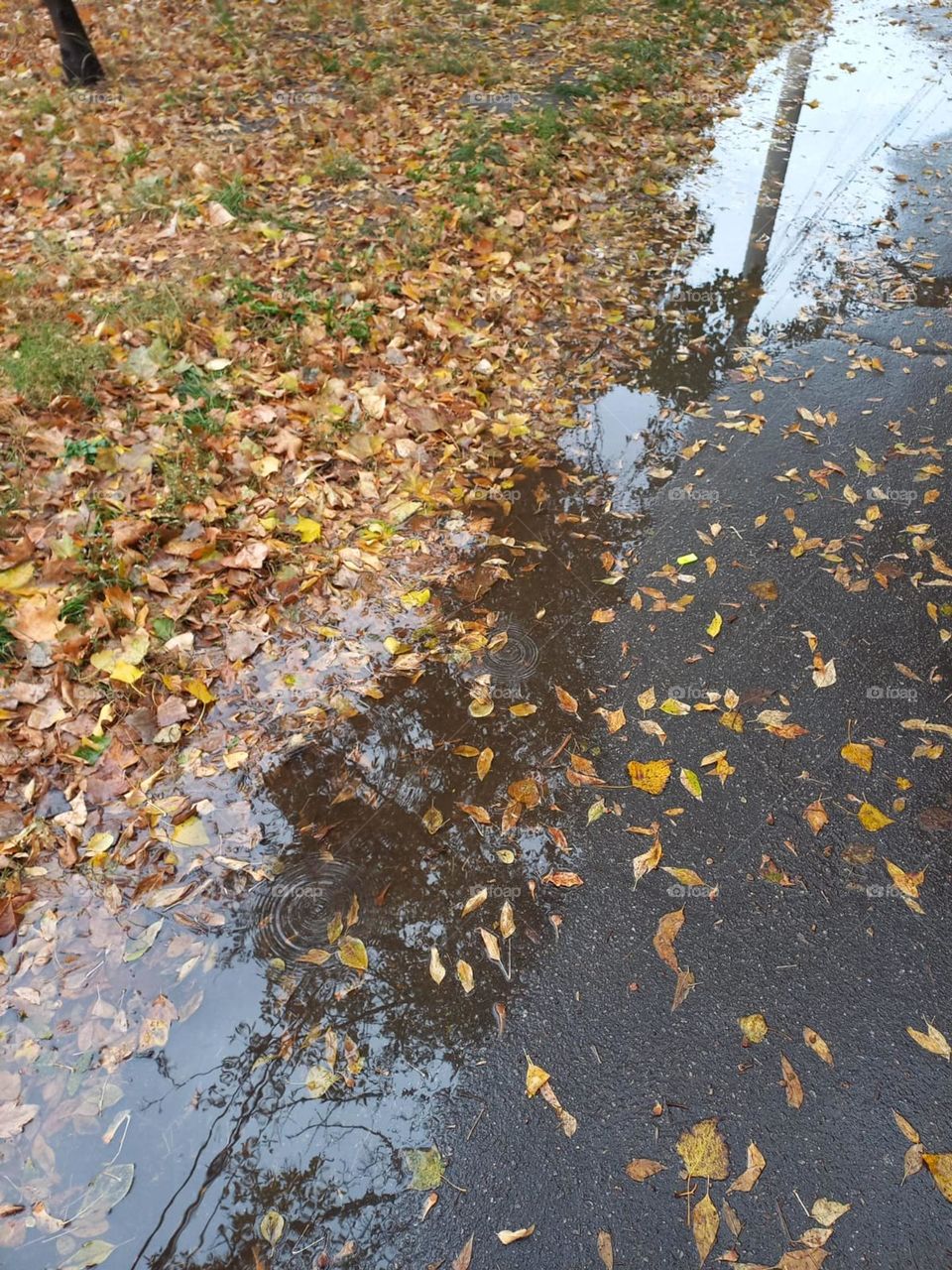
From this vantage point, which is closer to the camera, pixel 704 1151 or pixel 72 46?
pixel 704 1151

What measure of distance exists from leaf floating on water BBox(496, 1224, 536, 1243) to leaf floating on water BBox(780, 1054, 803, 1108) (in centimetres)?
84

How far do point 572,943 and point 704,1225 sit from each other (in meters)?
0.85

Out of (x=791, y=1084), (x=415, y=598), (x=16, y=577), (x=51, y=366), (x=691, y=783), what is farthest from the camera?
(x=51, y=366)

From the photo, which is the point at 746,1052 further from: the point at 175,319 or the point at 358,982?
the point at 175,319

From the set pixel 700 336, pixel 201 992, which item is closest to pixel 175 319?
pixel 700 336

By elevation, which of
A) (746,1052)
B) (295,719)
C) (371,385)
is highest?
(371,385)

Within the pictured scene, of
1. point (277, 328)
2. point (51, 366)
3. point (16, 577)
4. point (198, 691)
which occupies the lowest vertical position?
point (198, 691)

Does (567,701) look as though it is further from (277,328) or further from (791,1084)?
(277,328)

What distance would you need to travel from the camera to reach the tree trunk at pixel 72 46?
771cm

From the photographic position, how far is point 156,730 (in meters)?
3.42

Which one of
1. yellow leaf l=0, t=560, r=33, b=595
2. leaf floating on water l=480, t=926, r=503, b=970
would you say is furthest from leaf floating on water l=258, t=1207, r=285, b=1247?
yellow leaf l=0, t=560, r=33, b=595

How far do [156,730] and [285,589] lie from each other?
896 mm

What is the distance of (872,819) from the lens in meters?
3.10

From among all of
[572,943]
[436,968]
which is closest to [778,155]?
[572,943]
